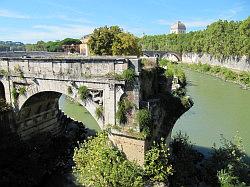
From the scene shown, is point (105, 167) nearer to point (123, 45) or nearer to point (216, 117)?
point (216, 117)

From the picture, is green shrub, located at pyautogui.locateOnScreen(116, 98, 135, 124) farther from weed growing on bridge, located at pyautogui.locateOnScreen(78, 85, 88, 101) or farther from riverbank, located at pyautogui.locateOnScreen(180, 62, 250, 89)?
riverbank, located at pyautogui.locateOnScreen(180, 62, 250, 89)

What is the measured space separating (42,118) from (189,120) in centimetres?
1157

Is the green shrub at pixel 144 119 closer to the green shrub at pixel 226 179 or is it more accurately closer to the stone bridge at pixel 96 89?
the stone bridge at pixel 96 89

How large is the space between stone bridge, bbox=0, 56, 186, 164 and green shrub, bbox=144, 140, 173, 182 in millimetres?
274

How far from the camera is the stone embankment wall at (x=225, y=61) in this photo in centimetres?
5091

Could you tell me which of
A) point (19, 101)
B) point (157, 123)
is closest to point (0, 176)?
point (19, 101)

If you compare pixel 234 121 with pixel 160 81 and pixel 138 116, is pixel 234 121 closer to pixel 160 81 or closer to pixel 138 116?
pixel 160 81

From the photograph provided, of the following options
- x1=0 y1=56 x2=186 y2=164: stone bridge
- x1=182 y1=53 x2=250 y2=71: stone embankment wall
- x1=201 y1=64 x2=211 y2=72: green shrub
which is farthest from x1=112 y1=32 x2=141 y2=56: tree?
x1=201 y1=64 x2=211 y2=72: green shrub

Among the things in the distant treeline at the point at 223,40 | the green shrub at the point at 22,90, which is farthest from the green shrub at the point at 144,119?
the distant treeline at the point at 223,40

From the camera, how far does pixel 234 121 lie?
904 inches

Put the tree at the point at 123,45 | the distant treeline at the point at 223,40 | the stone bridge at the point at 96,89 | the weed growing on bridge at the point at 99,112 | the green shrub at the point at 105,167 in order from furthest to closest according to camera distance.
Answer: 1. the distant treeline at the point at 223,40
2. the tree at the point at 123,45
3. the weed growing on bridge at the point at 99,112
4. the stone bridge at the point at 96,89
5. the green shrub at the point at 105,167

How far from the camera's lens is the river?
19408 millimetres

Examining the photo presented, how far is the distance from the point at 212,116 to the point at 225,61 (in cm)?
3616

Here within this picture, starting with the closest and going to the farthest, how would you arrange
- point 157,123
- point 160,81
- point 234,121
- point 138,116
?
point 138,116
point 157,123
point 160,81
point 234,121
